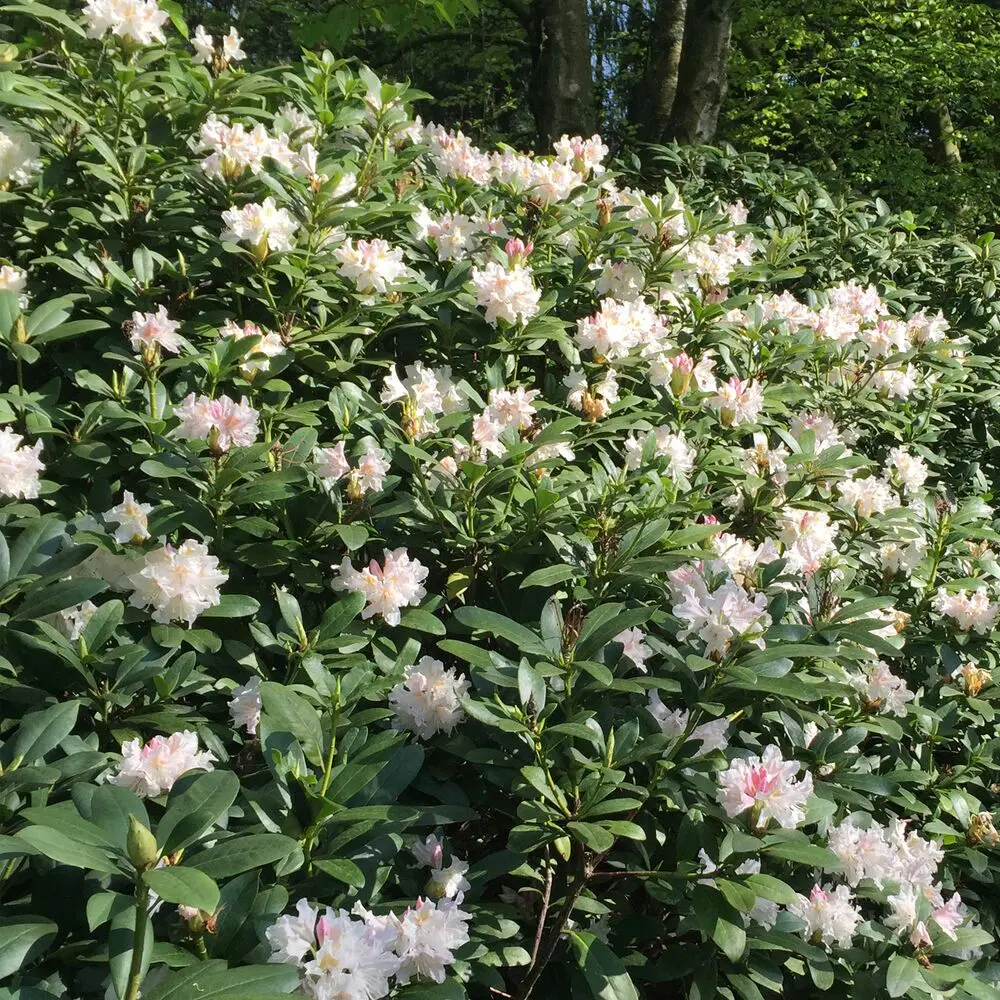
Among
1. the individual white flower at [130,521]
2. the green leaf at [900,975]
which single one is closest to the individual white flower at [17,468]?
the individual white flower at [130,521]

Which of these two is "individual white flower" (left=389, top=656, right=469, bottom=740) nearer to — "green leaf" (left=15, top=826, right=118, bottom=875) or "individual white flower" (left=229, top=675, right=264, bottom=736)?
"individual white flower" (left=229, top=675, right=264, bottom=736)

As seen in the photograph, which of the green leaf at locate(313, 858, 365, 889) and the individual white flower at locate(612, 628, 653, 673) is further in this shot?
the individual white flower at locate(612, 628, 653, 673)

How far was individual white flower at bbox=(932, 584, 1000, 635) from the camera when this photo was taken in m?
2.06

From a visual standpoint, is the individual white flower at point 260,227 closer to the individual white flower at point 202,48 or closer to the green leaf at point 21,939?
the individual white flower at point 202,48

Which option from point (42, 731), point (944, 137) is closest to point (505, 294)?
point (42, 731)

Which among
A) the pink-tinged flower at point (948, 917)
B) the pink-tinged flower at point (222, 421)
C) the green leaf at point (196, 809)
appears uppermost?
the pink-tinged flower at point (222, 421)

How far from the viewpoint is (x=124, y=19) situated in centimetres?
217

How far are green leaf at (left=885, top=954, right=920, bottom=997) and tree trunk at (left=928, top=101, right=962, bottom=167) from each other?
28.3 feet

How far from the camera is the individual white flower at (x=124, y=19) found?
2.14 m

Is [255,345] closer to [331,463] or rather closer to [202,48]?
[331,463]

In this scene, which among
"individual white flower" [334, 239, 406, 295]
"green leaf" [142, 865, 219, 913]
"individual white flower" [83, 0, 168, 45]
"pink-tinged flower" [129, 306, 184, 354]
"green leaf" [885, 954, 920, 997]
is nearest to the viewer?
"green leaf" [142, 865, 219, 913]

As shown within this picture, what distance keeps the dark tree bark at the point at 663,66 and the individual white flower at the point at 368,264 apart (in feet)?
13.4

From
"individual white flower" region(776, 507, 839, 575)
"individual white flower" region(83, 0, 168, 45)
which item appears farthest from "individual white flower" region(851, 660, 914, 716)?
"individual white flower" region(83, 0, 168, 45)

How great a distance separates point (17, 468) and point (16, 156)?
0.83 m
